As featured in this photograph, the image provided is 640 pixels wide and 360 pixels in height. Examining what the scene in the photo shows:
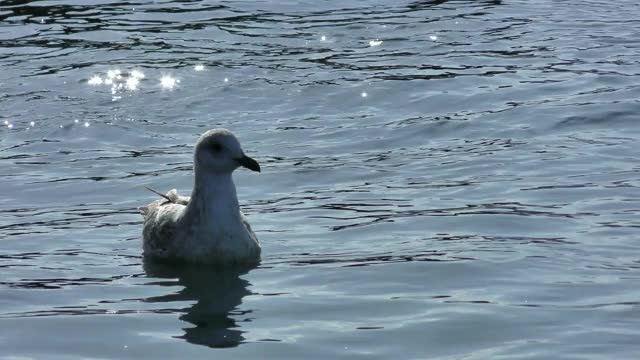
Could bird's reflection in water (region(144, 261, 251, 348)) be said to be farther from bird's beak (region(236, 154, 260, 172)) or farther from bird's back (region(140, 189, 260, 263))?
bird's beak (region(236, 154, 260, 172))

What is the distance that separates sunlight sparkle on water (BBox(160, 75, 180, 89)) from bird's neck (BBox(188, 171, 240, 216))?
728 cm

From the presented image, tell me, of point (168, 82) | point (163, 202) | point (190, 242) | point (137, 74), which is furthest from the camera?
point (137, 74)

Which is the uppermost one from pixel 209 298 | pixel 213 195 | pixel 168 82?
pixel 213 195

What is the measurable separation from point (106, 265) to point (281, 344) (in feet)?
9.35

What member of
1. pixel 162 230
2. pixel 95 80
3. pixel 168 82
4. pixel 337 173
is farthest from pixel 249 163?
pixel 95 80

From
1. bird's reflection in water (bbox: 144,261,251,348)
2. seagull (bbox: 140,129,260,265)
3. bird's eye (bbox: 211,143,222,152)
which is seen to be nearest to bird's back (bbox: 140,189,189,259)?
seagull (bbox: 140,129,260,265)

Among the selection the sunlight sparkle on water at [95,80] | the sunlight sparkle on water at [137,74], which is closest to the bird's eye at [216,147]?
the sunlight sparkle on water at [95,80]

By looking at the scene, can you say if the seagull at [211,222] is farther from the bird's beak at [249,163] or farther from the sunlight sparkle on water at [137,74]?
the sunlight sparkle on water at [137,74]

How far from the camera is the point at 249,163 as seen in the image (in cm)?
1283

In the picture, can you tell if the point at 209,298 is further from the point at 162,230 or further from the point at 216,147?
the point at 216,147

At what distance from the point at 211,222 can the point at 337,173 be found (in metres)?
3.09

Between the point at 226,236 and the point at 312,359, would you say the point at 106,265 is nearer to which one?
the point at 226,236

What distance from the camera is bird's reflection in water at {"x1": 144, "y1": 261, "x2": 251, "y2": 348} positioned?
34.7 ft

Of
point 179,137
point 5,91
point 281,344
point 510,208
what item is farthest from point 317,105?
point 281,344
